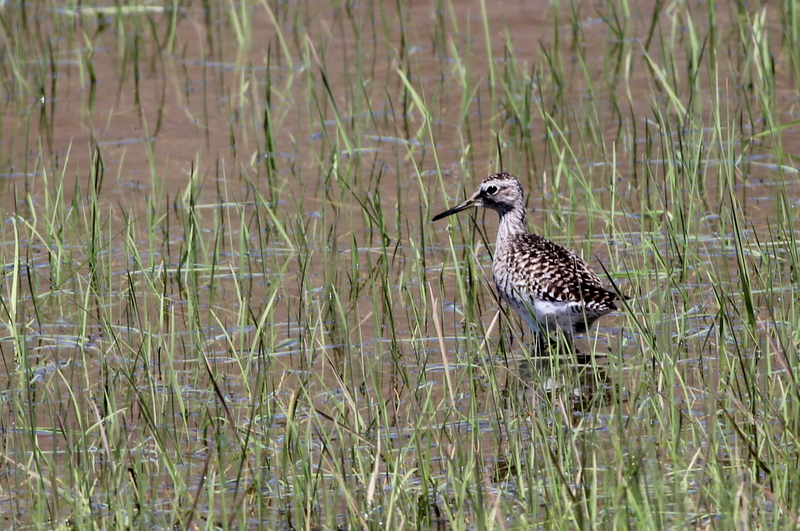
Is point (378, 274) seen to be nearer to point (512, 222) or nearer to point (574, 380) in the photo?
point (512, 222)

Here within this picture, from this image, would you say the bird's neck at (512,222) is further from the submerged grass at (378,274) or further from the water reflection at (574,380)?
the water reflection at (574,380)

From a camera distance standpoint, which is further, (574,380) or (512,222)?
(512,222)

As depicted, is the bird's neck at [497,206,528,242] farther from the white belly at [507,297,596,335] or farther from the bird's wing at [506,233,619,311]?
the white belly at [507,297,596,335]

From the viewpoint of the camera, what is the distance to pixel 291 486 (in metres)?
4.90

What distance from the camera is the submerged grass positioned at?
15.2 ft

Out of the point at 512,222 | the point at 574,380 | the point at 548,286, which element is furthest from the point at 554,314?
the point at 512,222

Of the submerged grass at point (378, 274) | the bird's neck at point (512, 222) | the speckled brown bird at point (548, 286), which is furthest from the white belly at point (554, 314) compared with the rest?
the bird's neck at point (512, 222)

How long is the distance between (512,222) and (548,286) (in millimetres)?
1048

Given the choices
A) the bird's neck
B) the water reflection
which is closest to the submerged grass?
the water reflection

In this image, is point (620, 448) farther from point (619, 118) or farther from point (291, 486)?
point (619, 118)

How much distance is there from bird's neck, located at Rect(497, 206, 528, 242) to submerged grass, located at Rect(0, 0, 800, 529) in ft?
0.51

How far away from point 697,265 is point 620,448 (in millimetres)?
3064

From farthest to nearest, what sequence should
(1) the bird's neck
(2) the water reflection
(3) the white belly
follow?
(1) the bird's neck → (3) the white belly → (2) the water reflection

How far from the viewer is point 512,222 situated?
7.94 meters
